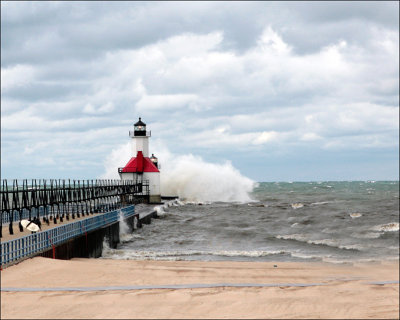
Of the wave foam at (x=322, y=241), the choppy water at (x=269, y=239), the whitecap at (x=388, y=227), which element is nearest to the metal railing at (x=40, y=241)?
the choppy water at (x=269, y=239)

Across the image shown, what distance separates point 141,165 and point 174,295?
47699mm

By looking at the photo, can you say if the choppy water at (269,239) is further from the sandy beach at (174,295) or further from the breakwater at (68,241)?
the sandy beach at (174,295)

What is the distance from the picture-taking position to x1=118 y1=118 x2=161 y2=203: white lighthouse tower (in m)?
59.3

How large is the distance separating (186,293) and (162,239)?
19272mm

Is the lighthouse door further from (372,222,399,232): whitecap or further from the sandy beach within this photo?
the sandy beach

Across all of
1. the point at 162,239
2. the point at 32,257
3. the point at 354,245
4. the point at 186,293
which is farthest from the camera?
the point at 162,239

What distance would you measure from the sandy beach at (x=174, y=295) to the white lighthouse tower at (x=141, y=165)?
43.2 metres

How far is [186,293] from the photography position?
1231 cm

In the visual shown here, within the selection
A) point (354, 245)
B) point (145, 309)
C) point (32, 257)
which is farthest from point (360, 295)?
point (354, 245)

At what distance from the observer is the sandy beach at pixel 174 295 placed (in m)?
10.9

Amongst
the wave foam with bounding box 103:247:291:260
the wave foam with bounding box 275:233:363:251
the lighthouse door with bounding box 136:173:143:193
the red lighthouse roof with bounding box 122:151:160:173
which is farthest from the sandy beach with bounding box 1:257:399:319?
the red lighthouse roof with bounding box 122:151:160:173

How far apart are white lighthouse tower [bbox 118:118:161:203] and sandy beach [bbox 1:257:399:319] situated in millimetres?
43174

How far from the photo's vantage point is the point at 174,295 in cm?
1217

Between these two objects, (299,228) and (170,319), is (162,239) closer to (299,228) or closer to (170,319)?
(299,228)
